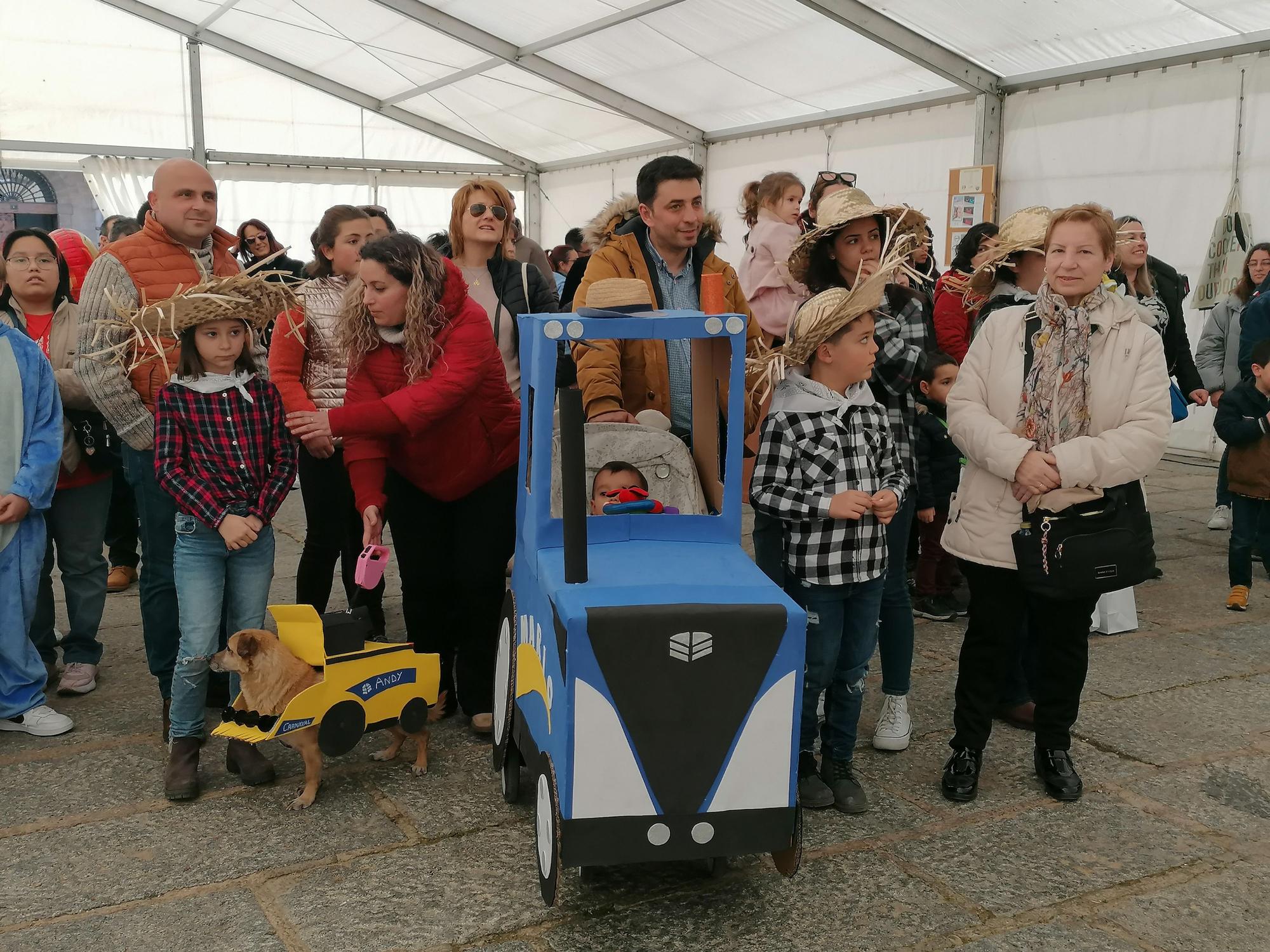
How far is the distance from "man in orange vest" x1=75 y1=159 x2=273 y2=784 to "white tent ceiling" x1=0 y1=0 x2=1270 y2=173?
837 cm

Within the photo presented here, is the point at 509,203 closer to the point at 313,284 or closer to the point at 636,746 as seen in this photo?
the point at 313,284

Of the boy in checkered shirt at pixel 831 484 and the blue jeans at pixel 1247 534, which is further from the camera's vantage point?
the blue jeans at pixel 1247 534

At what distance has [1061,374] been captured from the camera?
3248 mm

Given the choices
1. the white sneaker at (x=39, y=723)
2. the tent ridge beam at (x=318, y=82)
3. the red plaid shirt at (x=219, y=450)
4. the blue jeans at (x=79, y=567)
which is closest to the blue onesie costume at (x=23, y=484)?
the white sneaker at (x=39, y=723)

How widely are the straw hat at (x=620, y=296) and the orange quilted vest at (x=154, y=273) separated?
1602 millimetres

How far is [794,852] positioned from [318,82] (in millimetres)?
17671

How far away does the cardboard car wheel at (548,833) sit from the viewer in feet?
8.41

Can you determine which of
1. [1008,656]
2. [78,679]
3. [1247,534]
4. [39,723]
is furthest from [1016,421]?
[78,679]

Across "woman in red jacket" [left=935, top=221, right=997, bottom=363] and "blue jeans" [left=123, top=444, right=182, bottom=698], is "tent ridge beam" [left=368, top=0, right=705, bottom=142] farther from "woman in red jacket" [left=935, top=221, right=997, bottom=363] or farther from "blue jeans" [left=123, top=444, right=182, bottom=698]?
"blue jeans" [left=123, top=444, right=182, bottom=698]

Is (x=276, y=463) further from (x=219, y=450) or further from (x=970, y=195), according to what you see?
(x=970, y=195)

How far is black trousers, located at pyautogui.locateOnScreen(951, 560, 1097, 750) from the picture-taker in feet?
11.2

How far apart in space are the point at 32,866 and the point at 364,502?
1.43 m

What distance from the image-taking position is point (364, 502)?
371 centimetres

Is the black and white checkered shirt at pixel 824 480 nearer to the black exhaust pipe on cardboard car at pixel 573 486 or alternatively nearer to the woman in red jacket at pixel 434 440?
the black exhaust pipe on cardboard car at pixel 573 486
